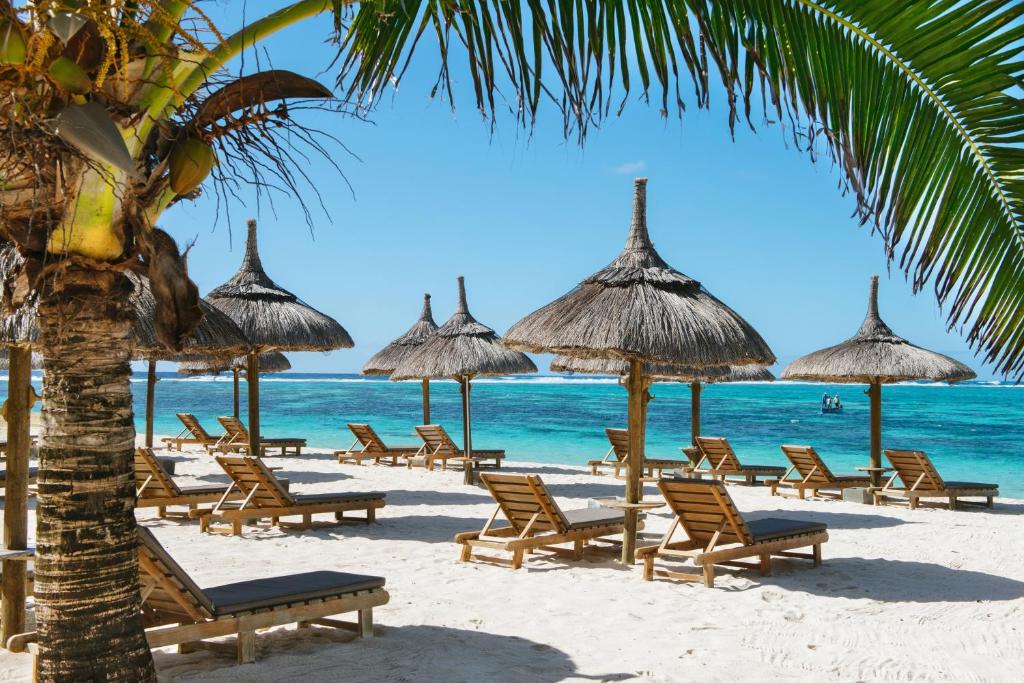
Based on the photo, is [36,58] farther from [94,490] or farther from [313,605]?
[313,605]

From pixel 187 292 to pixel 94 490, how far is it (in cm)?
61

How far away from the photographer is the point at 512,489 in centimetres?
704

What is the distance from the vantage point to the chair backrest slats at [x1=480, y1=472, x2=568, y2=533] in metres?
6.91

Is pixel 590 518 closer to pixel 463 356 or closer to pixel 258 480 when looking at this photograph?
pixel 258 480

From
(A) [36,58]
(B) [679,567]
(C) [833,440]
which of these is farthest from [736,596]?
(C) [833,440]

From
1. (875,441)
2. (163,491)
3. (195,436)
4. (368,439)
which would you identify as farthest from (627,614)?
(195,436)

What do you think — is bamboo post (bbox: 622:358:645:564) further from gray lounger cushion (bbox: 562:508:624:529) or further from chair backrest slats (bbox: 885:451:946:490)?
chair backrest slats (bbox: 885:451:946:490)

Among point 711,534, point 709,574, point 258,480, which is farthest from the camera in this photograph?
point 258,480

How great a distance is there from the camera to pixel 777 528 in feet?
22.3

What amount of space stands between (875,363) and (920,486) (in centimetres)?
186

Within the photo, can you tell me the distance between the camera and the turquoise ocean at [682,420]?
3188 centimetres

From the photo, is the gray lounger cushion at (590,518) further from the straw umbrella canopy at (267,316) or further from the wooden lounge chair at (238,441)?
the wooden lounge chair at (238,441)

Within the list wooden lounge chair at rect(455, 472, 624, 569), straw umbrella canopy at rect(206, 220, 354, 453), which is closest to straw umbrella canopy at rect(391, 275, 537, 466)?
straw umbrella canopy at rect(206, 220, 354, 453)

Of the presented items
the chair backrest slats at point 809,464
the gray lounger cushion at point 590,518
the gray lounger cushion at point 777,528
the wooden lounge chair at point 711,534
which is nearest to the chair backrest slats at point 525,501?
the gray lounger cushion at point 590,518
